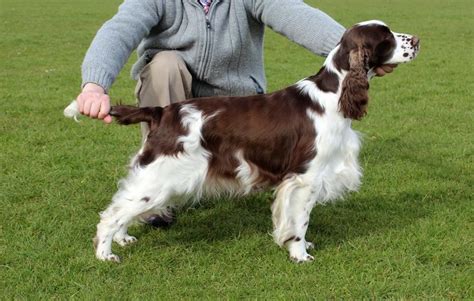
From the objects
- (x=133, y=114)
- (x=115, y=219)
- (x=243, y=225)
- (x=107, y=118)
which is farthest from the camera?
(x=243, y=225)

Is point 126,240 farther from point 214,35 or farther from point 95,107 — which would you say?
point 214,35

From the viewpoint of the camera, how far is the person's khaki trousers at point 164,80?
4.39 metres

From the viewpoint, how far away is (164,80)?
A: 173 inches

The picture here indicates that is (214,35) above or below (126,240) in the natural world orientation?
above

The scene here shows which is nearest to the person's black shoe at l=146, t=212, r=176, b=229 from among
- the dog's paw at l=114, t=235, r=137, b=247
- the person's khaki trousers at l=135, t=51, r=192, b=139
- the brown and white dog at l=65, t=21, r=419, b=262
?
the dog's paw at l=114, t=235, r=137, b=247

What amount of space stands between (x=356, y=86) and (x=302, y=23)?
0.82 meters

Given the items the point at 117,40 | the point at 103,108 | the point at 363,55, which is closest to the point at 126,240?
the point at 103,108

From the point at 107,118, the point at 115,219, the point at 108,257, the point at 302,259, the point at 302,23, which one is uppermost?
the point at 302,23

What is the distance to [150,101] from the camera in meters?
4.48

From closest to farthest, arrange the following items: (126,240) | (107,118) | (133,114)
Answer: (107,118), (133,114), (126,240)

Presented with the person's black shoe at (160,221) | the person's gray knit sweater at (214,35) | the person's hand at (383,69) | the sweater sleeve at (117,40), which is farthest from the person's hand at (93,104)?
the person's hand at (383,69)

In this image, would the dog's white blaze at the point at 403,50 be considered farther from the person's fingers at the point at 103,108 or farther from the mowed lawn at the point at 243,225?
the person's fingers at the point at 103,108

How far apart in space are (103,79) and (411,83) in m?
7.12

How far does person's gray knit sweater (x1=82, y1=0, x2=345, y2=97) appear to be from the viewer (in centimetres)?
405
